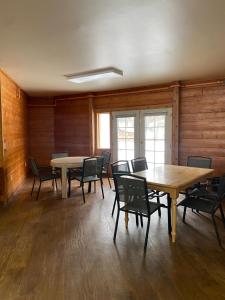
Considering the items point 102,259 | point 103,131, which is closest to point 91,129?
point 103,131

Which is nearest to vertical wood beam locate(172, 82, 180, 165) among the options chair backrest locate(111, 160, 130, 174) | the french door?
the french door

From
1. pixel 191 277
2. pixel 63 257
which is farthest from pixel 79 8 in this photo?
pixel 191 277

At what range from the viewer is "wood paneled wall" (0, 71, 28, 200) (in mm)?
4312

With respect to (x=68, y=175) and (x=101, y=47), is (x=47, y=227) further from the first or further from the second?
(x=101, y=47)

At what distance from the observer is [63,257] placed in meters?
2.52

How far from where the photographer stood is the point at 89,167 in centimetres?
441

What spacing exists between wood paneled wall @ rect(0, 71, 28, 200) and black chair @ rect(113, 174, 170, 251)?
242 centimetres

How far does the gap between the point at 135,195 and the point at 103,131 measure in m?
4.25

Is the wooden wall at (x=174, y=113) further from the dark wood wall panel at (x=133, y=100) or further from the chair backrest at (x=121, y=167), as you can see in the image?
the chair backrest at (x=121, y=167)

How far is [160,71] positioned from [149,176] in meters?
2.18

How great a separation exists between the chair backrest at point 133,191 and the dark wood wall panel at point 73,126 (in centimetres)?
394

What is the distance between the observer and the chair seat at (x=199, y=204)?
9.25 ft

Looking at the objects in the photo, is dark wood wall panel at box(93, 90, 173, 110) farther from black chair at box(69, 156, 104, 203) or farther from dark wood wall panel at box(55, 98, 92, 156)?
black chair at box(69, 156, 104, 203)

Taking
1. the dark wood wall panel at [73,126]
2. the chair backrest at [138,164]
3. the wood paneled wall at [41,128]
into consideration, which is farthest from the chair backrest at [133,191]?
the wood paneled wall at [41,128]
